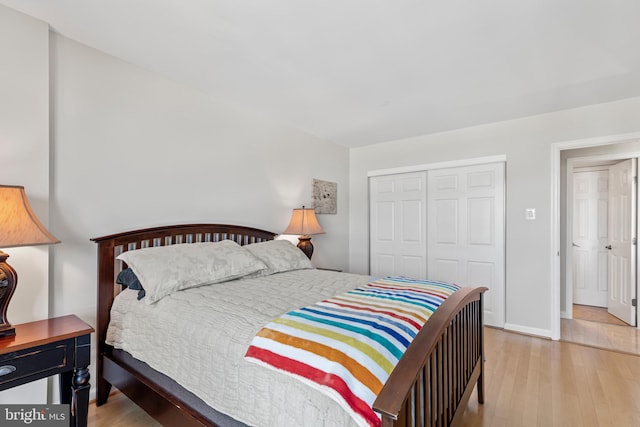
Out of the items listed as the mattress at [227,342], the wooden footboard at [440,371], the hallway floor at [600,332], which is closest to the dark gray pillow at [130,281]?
the mattress at [227,342]

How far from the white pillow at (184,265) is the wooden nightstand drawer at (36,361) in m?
0.42

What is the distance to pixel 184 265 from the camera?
6.57 feet

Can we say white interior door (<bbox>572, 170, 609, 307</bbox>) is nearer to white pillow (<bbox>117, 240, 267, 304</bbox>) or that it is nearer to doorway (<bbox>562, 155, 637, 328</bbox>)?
doorway (<bbox>562, 155, 637, 328</bbox>)

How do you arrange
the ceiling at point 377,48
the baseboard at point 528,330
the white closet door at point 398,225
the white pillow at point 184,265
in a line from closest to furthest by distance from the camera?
the ceiling at point 377,48, the white pillow at point 184,265, the baseboard at point 528,330, the white closet door at point 398,225

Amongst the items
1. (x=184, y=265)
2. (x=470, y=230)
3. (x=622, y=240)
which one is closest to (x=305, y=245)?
(x=184, y=265)

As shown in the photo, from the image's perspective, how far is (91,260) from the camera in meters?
2.10

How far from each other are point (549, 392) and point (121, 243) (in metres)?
3.13

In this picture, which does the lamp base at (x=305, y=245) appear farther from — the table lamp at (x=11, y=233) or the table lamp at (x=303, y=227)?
the table lamp at (x=11, y=233)

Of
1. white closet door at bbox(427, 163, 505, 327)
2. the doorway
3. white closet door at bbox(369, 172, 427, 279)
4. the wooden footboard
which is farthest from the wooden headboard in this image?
the doorway

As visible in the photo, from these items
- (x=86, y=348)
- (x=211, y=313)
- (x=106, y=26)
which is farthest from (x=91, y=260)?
(x=106, y=26)

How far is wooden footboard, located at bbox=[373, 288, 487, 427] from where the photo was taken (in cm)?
93

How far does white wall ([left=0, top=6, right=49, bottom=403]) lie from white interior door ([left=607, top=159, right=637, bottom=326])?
5.38 m

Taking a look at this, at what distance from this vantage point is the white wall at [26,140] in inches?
68.4

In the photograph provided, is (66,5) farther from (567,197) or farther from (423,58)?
(567,197)
